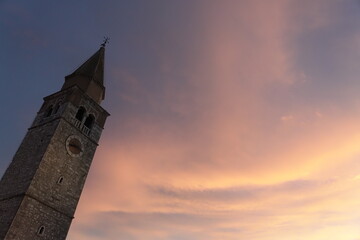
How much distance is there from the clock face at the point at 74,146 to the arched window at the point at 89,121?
2714mm

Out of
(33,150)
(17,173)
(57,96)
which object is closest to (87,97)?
(57,96)

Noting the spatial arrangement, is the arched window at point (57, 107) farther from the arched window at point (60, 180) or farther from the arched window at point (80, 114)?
the arched window at point (60, 180)

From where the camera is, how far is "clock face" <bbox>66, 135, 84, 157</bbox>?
3014cm

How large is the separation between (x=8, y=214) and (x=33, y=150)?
20.9 ft

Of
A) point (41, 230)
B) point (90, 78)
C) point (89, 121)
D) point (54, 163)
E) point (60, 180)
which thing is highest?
point (90, 78)

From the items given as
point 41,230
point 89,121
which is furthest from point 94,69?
point 41,230

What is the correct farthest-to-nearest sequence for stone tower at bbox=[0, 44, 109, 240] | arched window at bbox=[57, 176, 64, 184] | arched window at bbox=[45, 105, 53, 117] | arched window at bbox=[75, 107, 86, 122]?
arched window at bbox=[75, 107, 86, 122] → arched window at bbox=[45, 105, 53, 117] → arched window at bbox=[57, 176, 64, 184] → stone tower at bbox=[0, 44, 109, 240]

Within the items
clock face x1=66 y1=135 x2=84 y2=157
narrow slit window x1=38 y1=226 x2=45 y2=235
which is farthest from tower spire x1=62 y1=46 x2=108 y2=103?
narrow slit window x1=38 y1=226 x2=45 y2=235

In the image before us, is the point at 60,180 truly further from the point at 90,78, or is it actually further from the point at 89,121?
the point at 90,78

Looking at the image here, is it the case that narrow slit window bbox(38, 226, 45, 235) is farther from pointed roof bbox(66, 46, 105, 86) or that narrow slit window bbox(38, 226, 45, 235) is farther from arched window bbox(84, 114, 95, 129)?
pointed roof bbox(66, 46, 105, 86)

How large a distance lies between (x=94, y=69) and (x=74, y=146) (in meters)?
10.4

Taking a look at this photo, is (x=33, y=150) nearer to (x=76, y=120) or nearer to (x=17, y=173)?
(x=17, y=173)

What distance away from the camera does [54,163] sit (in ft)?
92.4

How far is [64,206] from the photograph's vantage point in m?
27.9
